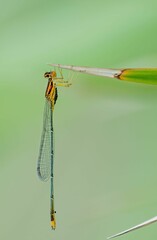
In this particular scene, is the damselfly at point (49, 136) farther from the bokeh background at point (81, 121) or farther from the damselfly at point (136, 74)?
the damselfly at point (136, 74)

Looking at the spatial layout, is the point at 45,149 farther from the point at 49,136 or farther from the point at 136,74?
the point at 136,74

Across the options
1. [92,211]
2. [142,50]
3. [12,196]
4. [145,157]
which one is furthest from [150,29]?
[12,196]

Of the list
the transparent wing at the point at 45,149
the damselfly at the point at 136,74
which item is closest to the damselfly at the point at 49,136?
the transparent wing at the point at 45,149

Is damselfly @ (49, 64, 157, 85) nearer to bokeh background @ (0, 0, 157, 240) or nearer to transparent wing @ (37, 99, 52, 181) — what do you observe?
bokeh background @ (0, 0, 157, 240)

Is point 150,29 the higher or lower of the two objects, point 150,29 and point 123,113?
the higher

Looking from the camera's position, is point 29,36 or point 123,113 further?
point 29,36

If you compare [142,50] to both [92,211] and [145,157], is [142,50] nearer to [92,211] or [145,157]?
[145,157]

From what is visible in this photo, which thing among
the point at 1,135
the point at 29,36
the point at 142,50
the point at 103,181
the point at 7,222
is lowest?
the point at 7,222
